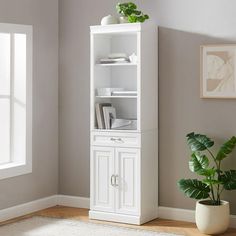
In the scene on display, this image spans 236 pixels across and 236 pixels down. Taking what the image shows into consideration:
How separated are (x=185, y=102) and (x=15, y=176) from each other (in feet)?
6.34

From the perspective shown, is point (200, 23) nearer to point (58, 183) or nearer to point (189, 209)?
point (189, 209)

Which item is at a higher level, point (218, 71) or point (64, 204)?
point (218, 71)

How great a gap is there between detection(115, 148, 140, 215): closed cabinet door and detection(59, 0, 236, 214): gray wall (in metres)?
0.40

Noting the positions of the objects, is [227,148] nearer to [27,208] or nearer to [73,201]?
[73,201]

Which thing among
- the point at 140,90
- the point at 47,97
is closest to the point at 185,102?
the point at 140,90

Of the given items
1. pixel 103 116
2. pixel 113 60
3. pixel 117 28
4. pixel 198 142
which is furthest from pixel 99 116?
pixel 198 142

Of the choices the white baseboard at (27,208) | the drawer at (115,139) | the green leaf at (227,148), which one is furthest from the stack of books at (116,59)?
the white baseboard at (27,208)

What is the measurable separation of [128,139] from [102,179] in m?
0.53

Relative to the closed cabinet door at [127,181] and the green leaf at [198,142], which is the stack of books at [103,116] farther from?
the green leaf at [198,142]

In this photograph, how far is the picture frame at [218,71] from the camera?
570 centimetres

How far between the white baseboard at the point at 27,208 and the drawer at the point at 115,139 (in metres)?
0.99

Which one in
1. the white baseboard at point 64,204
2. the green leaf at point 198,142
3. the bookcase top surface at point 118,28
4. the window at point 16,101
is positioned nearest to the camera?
the green leaf at point 198,142

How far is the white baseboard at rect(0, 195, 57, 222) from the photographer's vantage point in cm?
604

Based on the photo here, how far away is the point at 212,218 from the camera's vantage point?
5473 mm
